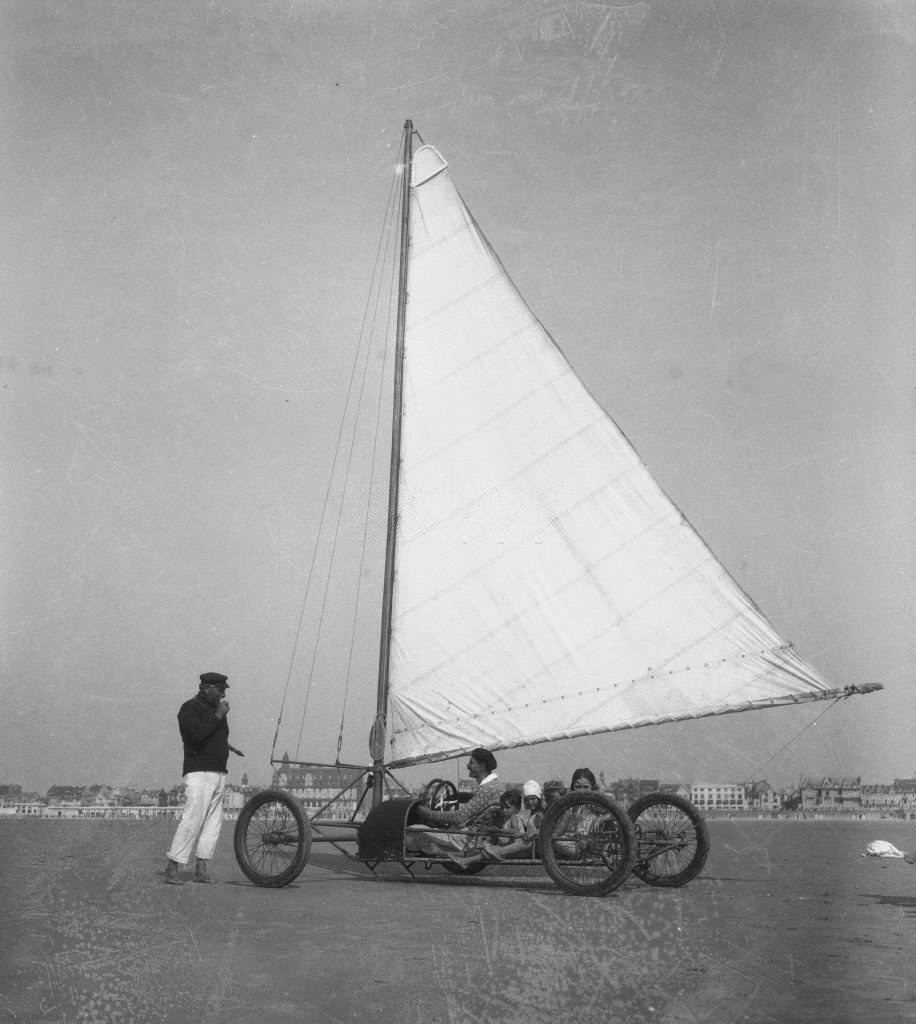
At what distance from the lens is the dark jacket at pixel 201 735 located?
32.2ft

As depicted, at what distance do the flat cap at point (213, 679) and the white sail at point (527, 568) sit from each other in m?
1.73

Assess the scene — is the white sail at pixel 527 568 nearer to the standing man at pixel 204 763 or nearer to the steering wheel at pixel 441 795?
the steering wheel at pixel 441 795

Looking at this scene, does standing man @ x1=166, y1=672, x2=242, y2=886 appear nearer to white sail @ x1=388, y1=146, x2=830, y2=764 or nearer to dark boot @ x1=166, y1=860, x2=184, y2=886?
dark boot @ x1=166, y1=860, x2=184, y2=886

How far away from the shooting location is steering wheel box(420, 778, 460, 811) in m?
10.1

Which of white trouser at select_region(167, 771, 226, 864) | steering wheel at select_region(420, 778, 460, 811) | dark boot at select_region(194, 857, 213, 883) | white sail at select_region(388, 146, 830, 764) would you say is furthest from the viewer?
white sail at select_region(388, 146, 830, 764)

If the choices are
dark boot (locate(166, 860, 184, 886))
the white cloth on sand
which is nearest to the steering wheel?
dark boot (locate(166, 860, 184, 886))

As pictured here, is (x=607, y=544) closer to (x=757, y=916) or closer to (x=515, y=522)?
(x=515, y=522)

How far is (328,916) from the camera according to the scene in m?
7.30

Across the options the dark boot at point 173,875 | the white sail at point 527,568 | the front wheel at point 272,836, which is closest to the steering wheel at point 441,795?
the white sail at point 527,568

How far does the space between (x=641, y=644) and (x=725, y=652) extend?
0.79 m

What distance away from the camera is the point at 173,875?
938 cm

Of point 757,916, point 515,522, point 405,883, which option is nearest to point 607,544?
point 515,522

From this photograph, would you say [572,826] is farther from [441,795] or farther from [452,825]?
[441,795]

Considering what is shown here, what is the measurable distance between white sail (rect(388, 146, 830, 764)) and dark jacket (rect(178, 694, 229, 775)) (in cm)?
173
